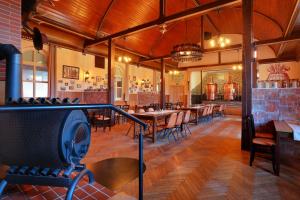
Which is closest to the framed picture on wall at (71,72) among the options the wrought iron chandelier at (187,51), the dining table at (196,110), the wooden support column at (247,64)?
the wrought iron chandelier at (187,51)

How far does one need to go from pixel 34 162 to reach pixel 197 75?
1596cm

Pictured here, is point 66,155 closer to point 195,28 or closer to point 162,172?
point 162,172

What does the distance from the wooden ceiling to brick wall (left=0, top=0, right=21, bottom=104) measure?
2539 mm

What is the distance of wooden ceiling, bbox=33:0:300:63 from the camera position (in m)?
5.56

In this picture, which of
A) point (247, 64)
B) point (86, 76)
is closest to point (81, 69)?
point (86, 76)

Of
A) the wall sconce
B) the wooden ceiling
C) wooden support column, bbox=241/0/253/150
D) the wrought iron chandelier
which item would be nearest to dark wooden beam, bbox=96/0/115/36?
the wooden ceiling

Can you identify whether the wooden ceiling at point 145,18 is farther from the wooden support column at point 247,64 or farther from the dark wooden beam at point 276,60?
the wooden support column at point 247,64

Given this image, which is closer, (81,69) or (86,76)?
(81,69)

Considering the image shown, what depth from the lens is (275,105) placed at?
3895 millimetres

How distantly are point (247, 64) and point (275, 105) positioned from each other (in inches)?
43.2

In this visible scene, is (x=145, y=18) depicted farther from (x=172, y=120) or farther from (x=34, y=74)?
(x=34, y=74)

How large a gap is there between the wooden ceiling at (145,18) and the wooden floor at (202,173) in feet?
13.2

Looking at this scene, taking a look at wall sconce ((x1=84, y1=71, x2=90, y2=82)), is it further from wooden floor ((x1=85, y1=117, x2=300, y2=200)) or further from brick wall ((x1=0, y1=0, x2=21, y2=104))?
brick wall ((x1=0, y1=0, x2=21, y2=104))

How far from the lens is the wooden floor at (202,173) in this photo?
2357 millimetres
